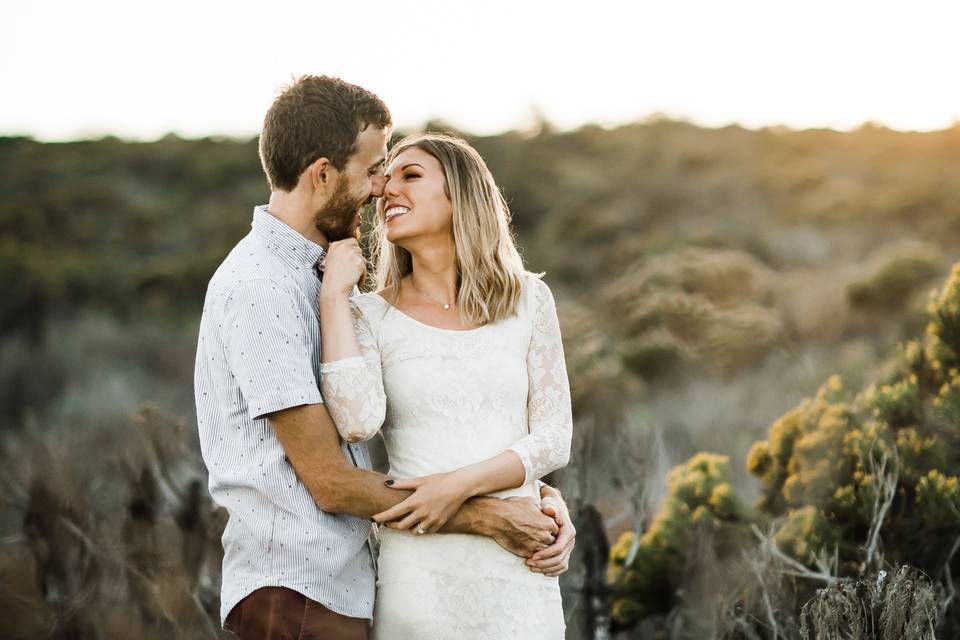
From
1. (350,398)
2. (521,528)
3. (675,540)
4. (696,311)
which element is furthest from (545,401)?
(696,311)

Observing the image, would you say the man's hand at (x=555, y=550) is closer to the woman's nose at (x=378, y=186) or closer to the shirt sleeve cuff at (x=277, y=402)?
the shirt sleeve cuff at (x=277, y=402)

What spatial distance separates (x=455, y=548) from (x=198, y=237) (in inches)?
671

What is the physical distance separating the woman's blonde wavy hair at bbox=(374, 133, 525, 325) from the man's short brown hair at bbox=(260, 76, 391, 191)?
0.96ft

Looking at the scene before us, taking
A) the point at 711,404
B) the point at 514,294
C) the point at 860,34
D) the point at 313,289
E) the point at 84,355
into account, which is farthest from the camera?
the point at 860,34

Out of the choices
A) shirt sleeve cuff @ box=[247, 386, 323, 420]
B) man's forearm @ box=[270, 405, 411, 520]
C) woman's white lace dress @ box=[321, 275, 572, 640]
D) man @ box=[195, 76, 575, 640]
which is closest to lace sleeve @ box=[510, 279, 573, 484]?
woman's white lace dress @ box=[321, 275, 572, 640]

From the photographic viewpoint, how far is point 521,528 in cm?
264

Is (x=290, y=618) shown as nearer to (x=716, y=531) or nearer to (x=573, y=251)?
(x=716, y=531)

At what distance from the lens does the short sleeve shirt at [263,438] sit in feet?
7.87

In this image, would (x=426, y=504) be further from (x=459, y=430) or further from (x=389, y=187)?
(x=389, y=187)

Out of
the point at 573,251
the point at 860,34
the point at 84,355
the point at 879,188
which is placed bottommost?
the point at 84,355

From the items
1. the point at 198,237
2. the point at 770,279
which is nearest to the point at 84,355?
the point at 198,237

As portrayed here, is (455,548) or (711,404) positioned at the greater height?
(455,548)

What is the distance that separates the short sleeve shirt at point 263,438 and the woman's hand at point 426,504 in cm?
12

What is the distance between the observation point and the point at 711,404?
13.3 m
